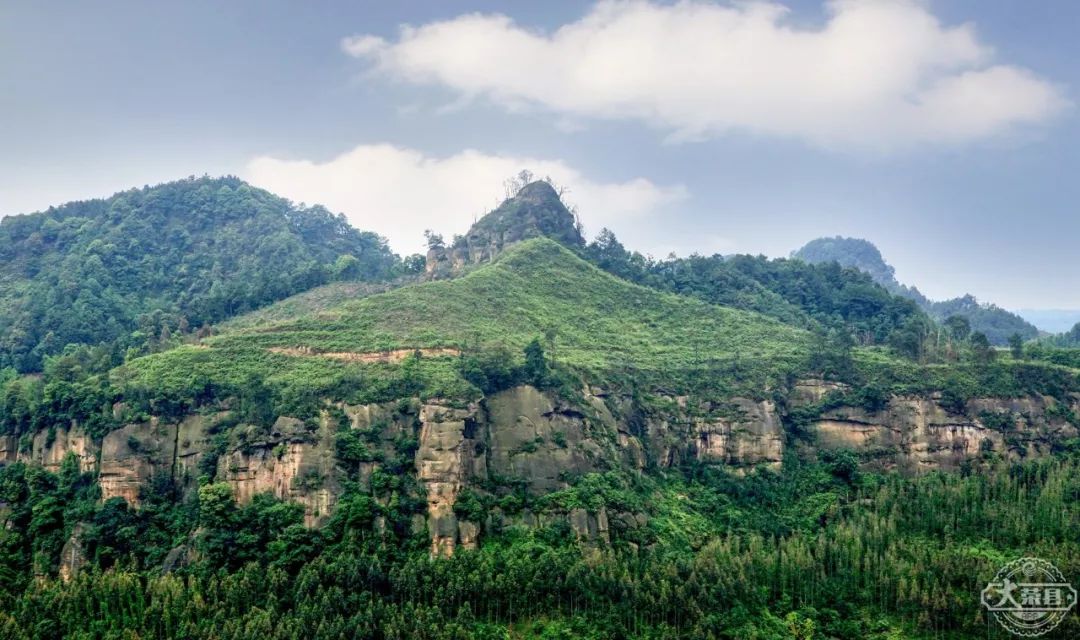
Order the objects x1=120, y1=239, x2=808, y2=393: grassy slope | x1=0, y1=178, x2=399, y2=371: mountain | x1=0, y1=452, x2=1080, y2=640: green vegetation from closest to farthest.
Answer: x1=0, y1=452, x2=1080, y2=640: green vegetation < x1=120, y1=239, x2=808, y2=393: grassy slope < x1=0, y1=178, x2=399, y2=371: mountain

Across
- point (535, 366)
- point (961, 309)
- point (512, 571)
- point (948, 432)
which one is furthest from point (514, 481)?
point (961, 309)

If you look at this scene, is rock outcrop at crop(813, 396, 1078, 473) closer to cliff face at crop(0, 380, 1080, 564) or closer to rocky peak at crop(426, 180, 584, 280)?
cliff face at crop(0, 380, 1080, 564)

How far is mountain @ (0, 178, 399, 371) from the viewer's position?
93.2 m

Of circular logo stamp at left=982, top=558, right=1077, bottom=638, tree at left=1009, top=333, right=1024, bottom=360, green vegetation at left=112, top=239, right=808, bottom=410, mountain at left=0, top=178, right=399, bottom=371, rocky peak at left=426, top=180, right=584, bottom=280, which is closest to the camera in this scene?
circular logo stamp at left=982, top=558, right=1077, bottom=638

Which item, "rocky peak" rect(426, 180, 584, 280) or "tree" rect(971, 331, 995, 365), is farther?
"rocky peak" rect(426, 180, 584, 280)

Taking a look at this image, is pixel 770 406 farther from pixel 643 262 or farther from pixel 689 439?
pixel 643 262

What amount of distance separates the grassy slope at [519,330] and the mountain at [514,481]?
0.38m

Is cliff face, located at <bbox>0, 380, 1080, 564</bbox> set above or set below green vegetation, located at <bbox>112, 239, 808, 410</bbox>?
below

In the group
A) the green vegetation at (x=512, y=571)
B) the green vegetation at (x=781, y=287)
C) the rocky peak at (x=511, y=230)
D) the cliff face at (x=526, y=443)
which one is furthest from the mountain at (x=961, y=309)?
the green vegetation at (x=512, y=571)

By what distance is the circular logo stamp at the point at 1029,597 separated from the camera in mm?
46781

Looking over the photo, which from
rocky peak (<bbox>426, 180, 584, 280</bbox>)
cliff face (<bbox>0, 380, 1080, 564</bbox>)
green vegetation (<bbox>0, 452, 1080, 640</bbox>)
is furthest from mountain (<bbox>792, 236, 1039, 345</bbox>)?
green vegetation (<bbox>0, 452, 1080, 640</bbox>)

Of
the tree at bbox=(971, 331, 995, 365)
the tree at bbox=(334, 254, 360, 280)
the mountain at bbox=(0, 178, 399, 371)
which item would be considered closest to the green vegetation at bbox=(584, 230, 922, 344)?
the tree at bbox=(971, 331, 995, 365)

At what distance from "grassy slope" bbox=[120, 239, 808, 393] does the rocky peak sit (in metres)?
6.45

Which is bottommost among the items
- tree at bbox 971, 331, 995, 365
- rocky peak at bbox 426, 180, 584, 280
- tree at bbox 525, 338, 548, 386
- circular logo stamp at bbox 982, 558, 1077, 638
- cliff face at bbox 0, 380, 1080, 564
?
circular logo stamp at bbox 982, 558, 1077, 638
